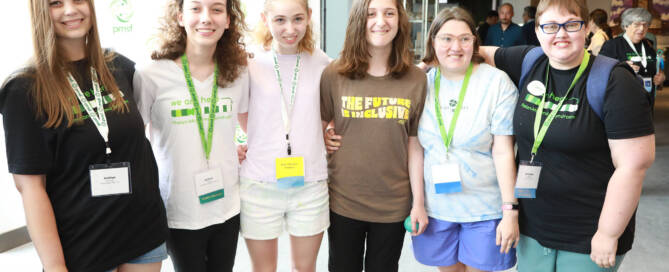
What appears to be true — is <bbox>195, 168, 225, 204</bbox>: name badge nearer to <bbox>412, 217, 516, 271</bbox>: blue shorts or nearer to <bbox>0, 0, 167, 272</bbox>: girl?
<bbox>0, 0, 167, 272</bbox>: girl

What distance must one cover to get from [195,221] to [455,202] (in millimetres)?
1060

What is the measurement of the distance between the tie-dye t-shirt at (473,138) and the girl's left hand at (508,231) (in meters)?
0.07

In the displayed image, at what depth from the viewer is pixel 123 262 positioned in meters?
1.53

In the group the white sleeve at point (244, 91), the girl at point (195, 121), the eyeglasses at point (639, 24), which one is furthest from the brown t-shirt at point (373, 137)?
the eyeglasses at point (639, 24)

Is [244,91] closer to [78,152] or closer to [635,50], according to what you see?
[78,152]

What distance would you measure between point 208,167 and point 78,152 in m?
0.50

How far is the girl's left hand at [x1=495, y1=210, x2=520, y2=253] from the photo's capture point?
5.94 ft

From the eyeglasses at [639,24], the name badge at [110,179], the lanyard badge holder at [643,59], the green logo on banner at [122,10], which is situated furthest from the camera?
the lanyard badge holder at [643,59]

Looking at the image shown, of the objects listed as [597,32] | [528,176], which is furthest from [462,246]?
[597,32]

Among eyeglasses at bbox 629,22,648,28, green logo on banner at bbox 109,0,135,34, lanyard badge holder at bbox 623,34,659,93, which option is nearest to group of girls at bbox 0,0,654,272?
green logo on banner at bbox 109,0,135,34

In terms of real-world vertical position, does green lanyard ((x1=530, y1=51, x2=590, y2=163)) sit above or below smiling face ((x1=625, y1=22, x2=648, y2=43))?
below

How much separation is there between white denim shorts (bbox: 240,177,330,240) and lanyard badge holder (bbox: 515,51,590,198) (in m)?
0.81

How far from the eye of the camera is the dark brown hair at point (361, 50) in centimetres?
192

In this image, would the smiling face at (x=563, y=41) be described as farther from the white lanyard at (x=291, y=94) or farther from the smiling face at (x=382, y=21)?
the white lanyard at (x=291, y=94)
